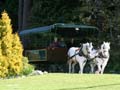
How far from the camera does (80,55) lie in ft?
91.0

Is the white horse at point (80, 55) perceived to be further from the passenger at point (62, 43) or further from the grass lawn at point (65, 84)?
the grass lawn at point (65, 84)

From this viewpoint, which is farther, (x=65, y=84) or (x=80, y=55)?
(x=80, y=55)

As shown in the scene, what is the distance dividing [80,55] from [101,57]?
1309 millimetres

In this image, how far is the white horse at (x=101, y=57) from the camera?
26719 mm

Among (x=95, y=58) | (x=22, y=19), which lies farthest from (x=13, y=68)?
(x=22, y=19)

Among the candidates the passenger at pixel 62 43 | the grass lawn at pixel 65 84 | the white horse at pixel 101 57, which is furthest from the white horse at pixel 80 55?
the grass lawn at pixel 65 84

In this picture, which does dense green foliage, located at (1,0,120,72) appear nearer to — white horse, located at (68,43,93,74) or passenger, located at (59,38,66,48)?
passenger, located at (59,38,66,48)

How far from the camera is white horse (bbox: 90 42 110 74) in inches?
1052

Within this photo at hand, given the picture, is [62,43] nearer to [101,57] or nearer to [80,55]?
[80,55]

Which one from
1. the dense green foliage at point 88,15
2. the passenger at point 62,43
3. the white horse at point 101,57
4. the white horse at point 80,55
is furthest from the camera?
the dense green foliage at point 88,15

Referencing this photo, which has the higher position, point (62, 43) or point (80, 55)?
point (62, 43)

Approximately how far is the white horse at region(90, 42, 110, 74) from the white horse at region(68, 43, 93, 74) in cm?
38

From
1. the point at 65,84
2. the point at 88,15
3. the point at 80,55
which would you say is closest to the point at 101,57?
the point at 80,55

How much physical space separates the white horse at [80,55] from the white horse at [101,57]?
376 mm
